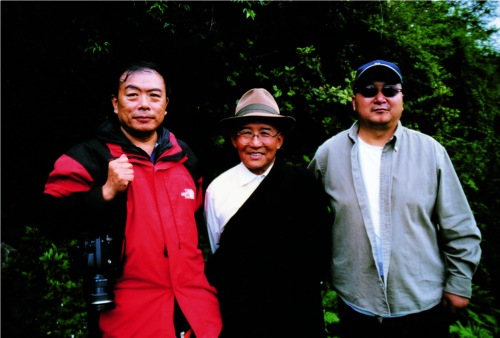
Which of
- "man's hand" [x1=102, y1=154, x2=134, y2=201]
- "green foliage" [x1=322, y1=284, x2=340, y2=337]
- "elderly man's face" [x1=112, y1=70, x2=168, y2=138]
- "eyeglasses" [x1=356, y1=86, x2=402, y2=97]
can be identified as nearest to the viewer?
"man's hand" [x1=102, y1=154, x2=134, y2=201]

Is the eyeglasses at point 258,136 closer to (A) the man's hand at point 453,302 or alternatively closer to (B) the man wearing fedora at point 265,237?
(B) the man wearing fedora at point 265,237

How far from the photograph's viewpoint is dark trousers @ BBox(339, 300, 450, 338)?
2.46 metres

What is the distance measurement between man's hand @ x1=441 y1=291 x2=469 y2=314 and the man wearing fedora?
2.93ft

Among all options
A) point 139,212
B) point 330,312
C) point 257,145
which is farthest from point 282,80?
point 139,212

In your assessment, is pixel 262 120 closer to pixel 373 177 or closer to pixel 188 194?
pixel 188 194

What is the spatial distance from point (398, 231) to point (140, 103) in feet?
6.57

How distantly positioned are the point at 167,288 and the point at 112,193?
68cm

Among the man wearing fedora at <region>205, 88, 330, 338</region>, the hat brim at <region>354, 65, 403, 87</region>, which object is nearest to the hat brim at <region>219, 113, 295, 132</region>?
the man wearing fedora at <region>205, 88, 330, 338</region>

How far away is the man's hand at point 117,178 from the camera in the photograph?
6.58 feet

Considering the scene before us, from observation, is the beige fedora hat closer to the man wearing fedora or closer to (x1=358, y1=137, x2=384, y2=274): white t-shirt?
the man wearing fedora

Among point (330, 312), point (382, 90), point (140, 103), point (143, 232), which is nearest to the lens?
point (143, 232)

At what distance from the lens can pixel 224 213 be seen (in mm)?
2598

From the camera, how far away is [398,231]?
95.5 inches

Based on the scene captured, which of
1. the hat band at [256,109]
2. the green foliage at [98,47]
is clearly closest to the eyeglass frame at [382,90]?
the hat band at [256,109]
